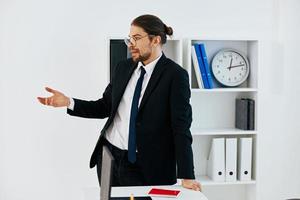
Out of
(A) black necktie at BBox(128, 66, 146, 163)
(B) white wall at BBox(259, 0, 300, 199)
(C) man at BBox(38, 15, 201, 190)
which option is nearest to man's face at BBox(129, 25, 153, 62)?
(C) man at BBox(38, 15, 201, 190)

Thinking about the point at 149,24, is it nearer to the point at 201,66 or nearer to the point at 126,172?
the point at 126,172

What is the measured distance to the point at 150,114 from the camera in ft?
8.61

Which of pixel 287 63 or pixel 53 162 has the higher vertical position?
pixel 287 63

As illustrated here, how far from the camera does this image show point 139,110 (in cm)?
264

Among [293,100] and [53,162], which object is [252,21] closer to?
[293,100]

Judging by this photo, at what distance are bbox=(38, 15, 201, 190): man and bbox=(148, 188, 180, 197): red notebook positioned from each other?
154mm

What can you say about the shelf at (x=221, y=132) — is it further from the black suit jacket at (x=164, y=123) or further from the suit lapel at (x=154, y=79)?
the suit lapel at (x=154, y=79)

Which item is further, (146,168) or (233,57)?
(233,57)

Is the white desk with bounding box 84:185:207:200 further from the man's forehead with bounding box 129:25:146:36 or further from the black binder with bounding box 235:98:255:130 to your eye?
the black binder with bounding box 235:98:255:130

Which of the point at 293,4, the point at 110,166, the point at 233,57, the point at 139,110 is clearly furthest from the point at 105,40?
the point at 110,166

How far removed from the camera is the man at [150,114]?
2.58 metres

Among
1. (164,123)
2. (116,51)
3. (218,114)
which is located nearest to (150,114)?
(164,123)

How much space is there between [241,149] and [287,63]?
2.83 feet

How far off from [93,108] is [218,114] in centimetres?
150
